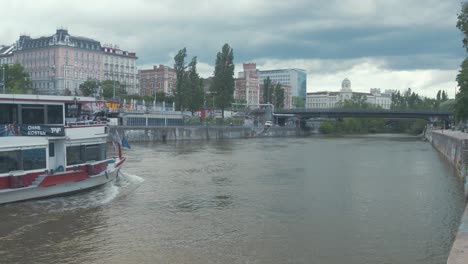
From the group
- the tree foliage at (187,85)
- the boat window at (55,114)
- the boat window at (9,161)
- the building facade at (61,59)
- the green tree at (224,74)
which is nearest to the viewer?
the boat window at (9,161)

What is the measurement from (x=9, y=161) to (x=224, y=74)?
98.4 m

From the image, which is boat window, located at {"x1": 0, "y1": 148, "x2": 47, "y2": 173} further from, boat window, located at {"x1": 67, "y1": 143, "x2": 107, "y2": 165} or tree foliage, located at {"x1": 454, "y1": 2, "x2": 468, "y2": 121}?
tree foliage, located at {"x1": 454, "y1": 2, "x2": 468, "y2": 121}

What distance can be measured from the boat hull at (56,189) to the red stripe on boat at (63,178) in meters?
0.20

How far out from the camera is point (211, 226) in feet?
72.6

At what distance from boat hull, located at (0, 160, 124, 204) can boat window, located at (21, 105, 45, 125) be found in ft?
12.3

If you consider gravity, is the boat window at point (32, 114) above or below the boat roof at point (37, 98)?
below

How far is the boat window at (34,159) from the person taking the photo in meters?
25.9

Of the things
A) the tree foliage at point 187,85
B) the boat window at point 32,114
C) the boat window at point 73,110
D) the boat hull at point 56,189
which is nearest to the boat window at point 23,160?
the boat hull at point 56,189

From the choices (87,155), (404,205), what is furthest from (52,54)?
(404,205)

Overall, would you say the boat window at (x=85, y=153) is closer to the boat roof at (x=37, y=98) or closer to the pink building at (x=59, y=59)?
the boat roof at (x=37, y=98)

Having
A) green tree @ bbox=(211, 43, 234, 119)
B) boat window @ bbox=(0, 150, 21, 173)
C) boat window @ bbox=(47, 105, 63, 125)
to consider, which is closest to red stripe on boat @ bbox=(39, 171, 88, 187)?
boat window @ bbox=(0, 150, 21, 173)

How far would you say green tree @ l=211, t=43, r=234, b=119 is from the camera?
121625mm

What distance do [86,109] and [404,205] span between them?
22.7 meters

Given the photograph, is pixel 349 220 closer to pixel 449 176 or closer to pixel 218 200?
pixel 218 200
